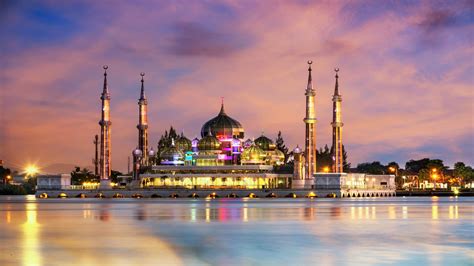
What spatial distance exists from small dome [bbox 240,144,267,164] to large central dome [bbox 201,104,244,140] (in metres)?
10.4

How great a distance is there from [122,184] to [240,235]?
151786mm

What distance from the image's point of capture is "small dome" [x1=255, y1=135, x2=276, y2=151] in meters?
183

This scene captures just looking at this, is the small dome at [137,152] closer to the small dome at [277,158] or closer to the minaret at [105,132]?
the minaret at [105,132]

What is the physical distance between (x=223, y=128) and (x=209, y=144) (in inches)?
343

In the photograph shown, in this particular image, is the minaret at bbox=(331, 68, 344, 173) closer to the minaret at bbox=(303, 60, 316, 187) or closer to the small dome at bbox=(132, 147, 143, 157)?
the minaret at bbox=(303, 60, 316, 187)

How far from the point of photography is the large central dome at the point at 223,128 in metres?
184

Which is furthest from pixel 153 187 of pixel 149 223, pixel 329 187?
pixel 149 223

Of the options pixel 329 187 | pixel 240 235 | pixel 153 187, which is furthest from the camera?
pixel 153 187

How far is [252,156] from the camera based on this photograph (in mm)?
173250

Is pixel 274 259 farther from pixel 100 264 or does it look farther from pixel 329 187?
pixel 329 187

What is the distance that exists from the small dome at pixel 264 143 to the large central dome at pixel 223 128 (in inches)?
172

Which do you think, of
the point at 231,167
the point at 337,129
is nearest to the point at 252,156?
the point at 231,167

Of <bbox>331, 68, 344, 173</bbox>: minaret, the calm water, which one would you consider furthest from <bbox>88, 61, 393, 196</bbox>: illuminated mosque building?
the calm water

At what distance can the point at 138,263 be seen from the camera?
102 ft
